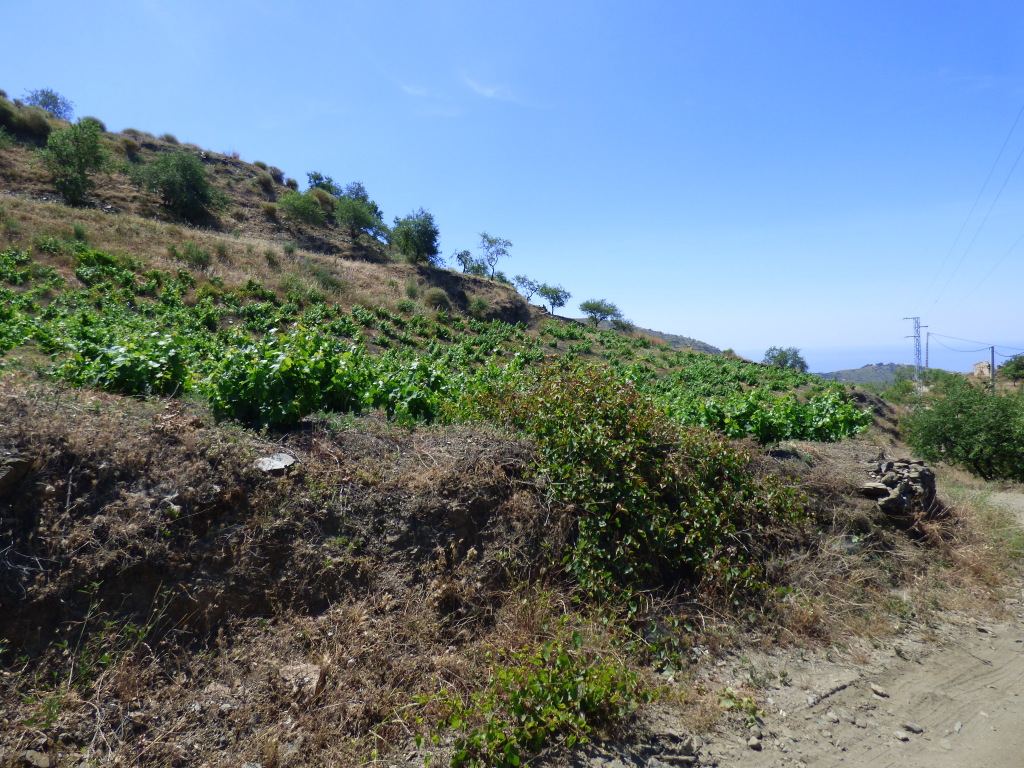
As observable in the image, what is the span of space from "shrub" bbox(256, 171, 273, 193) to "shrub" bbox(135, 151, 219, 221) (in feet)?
31.9

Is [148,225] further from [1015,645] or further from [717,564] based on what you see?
[1015,645]

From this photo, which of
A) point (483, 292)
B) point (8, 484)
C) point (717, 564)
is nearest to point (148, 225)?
point (483, 292)

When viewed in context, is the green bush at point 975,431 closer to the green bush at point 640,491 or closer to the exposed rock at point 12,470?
the green bush at point 640,491

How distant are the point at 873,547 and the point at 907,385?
4858 cm

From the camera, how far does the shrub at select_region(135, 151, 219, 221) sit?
35.4 meters

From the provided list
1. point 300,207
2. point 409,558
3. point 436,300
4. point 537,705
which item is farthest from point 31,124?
point 537,705

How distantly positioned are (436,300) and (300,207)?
50.8 feet

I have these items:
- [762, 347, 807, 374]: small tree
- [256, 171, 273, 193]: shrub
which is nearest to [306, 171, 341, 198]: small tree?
[256, 171, 273, 193]: shrub

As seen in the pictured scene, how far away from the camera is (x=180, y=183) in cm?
3544

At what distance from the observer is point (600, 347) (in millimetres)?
35438

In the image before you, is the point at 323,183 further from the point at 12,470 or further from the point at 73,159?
the point at 12,470

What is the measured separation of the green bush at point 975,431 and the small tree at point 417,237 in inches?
1296

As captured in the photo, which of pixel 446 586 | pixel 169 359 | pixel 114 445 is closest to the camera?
pixel 114 445

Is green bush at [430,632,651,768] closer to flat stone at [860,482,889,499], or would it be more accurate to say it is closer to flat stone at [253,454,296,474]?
flat stone at [253,454,296,474]
